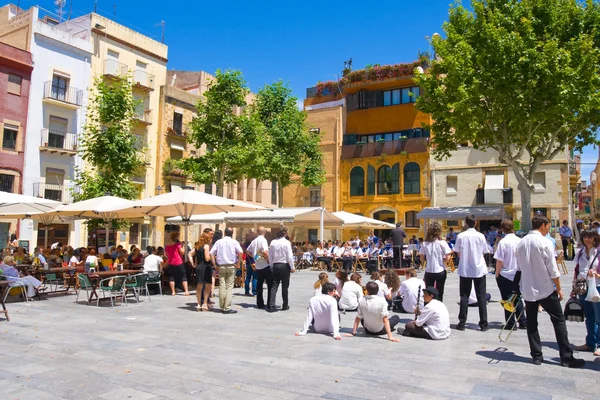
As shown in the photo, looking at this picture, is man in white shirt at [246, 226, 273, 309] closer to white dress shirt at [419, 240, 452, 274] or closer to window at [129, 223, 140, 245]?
white dress shirt at [419, 240, 452, 274]

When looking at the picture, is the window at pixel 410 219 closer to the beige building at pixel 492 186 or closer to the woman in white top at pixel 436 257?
the beige building at pixel 492 186

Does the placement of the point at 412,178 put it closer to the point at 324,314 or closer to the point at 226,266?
the point at 226,266

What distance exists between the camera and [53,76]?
28953mm

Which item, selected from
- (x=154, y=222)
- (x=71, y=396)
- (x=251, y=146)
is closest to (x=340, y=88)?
(x=251, y=146)

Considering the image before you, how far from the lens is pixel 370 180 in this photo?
36.0 metres

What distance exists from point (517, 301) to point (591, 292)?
157 cm

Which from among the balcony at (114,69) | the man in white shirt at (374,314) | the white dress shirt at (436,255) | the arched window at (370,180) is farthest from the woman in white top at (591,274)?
the balcony at (114,69)

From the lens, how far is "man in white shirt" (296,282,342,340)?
25.2 feet

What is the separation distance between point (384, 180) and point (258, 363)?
3042cm

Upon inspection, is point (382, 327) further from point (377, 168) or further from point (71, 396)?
point (377, 168)

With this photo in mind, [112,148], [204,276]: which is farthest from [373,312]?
[112,148]

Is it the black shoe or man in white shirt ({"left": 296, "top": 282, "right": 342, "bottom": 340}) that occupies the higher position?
man in white shirt ({"left": 296, "top": 282, "right": 342, "bottom": 340})

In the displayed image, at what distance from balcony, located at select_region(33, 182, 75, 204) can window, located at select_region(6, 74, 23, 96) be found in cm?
494

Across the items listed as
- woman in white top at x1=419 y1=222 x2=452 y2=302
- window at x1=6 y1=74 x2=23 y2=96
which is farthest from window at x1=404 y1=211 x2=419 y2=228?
woman in white top at x1=419 y1=222 x2=452 y2=302
